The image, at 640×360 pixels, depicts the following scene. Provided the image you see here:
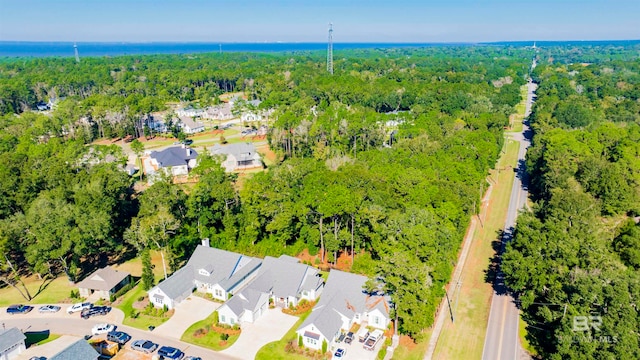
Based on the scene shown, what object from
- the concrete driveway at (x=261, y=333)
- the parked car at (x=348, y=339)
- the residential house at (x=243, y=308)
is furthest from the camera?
the residential house at (x=243, y=308)

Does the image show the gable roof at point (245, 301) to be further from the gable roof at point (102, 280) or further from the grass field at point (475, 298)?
the grass field at point (475, 298)

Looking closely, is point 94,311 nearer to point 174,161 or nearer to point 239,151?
point 174,161

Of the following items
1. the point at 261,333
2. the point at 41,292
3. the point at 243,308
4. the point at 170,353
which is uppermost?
the point at 243,308

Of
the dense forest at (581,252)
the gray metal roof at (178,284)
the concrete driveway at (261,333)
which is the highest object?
the dense forest at (581,252)

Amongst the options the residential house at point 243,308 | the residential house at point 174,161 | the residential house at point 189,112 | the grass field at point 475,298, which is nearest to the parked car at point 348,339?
the grass field at point 475,298

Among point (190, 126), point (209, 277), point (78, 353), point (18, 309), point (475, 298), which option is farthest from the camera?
point (190, 126)

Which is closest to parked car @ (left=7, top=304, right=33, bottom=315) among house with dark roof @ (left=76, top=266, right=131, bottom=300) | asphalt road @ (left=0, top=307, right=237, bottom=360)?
asphalt road @ (left=0, top=307, right=237, bottom=360)

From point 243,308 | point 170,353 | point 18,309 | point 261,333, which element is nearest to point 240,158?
point 18,309
